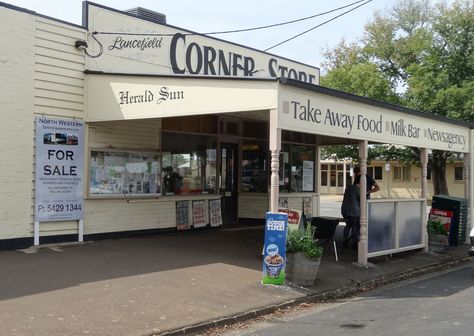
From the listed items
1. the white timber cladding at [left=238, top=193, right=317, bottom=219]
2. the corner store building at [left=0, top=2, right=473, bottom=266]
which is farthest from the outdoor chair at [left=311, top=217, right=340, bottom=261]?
the white timber cladding at [left=238, top=193, right=317, bottom=219]

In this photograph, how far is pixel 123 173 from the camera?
40.0 ft

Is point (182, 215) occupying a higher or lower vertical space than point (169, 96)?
lower

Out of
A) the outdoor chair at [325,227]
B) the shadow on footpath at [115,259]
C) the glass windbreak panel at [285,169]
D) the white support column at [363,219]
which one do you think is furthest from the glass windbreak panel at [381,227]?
the glass windbreak panel at [285,169]

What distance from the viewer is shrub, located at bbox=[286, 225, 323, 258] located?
862 cm

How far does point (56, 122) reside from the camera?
1092 centimetres

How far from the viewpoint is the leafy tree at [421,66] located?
78.4 ft

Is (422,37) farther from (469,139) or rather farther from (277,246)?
(277,246)

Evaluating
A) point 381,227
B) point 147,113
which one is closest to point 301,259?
point 381,227

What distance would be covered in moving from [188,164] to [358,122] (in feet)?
16.5

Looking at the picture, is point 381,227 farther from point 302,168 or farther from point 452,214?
point 302,168

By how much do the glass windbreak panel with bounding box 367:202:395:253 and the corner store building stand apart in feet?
3.95

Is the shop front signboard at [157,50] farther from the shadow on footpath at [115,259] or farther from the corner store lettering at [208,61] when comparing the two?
the shadow on footpath at [115,259]

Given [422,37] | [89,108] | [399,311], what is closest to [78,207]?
[89,108]

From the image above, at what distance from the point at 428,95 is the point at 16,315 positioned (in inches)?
847
